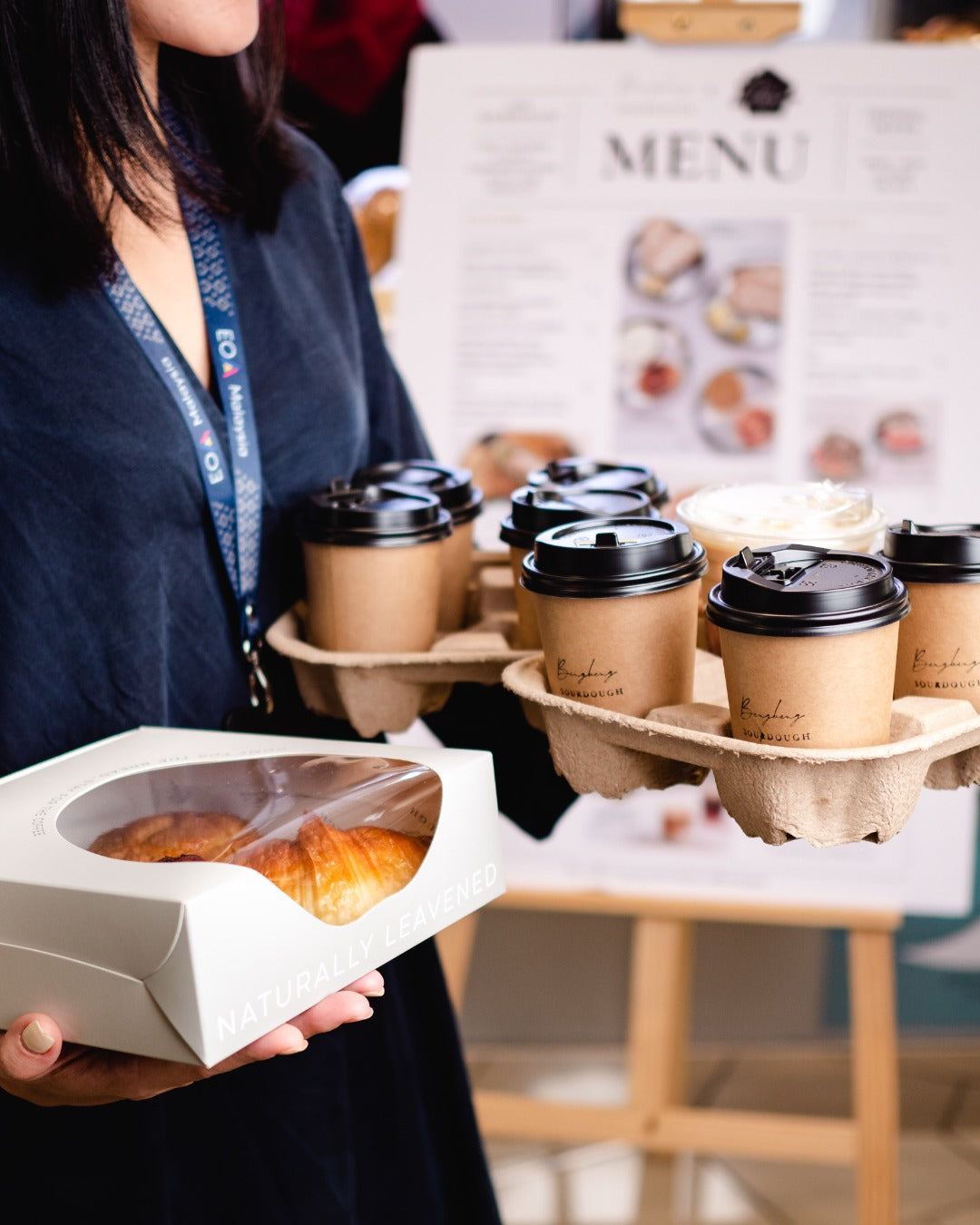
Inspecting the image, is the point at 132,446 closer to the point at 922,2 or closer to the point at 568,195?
the point at 568,195

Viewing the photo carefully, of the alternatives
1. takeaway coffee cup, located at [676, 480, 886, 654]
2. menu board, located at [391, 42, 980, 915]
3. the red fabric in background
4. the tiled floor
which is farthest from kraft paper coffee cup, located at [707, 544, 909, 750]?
the red fabric in background

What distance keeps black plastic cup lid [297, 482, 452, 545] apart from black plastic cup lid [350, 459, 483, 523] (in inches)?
1.7

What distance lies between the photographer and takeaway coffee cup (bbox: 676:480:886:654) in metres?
0.96

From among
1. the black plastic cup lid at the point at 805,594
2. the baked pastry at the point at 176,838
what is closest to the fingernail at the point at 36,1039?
the baked pastry at the point at 176,838

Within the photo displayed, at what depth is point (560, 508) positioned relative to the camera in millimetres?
1009

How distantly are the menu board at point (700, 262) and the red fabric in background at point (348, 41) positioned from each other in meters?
0.41

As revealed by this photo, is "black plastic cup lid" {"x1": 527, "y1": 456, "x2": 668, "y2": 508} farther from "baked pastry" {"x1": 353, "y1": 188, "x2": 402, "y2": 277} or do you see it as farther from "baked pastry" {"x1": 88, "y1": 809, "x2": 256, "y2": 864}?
"baked pastry" {"x1": 353, "y1": 188, "x2": 402, "y2": 277}

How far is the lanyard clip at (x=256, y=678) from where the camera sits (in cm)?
109

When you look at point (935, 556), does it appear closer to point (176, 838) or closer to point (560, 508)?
point (560, 508)

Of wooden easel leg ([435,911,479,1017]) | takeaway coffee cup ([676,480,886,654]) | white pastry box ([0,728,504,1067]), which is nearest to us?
white pastry box ([0,728,504,1067])

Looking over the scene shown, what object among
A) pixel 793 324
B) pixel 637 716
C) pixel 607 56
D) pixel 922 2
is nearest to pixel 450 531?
pixel 637 716

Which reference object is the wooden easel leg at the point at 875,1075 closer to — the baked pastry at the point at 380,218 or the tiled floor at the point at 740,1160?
the tiled floor at the point at 740,1160

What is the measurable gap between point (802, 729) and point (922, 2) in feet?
7.42

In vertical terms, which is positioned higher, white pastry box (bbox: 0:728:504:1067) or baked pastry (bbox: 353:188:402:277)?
baked pastry (bbox: 353:188:402:277)
